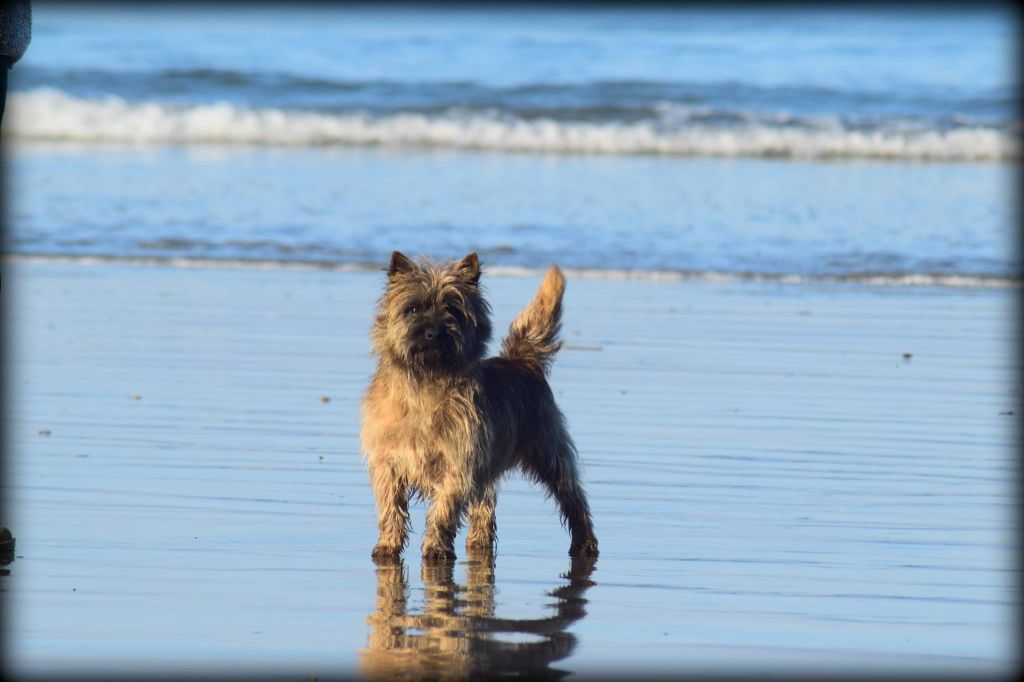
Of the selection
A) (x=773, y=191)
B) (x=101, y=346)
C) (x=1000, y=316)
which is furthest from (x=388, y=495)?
(x=773, y=191)

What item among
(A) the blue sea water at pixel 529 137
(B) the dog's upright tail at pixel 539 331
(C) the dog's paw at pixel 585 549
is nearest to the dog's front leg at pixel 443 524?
(C) the dog's paw at pixel 585 549

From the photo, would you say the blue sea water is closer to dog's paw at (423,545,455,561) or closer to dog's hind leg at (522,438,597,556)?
dog's hind leg at (522,438,597,556)

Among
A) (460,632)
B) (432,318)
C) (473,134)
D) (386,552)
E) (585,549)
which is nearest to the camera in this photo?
(460,632)

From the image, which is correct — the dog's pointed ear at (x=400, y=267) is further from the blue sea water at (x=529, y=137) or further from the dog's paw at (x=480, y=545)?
the blue sea water at (x=529, y=137)

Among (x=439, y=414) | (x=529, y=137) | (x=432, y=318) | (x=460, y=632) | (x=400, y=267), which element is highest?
(x=529, y=137)

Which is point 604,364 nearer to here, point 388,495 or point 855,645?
point 388,495

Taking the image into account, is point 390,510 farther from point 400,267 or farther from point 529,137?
point 529,137

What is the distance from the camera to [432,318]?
5547mm

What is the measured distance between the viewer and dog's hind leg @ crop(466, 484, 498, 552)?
231 inches

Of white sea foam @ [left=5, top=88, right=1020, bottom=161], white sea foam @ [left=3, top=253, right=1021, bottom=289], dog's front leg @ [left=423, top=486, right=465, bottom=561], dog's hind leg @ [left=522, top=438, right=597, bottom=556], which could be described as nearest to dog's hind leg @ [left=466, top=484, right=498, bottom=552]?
dog's front leg @ [left=423, top=486, right=465, bottom=561]

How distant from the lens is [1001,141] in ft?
80.1

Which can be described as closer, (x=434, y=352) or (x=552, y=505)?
(x=434, y=352)

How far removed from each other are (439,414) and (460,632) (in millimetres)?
1205

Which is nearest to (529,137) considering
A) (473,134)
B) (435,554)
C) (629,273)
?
(473,134)
